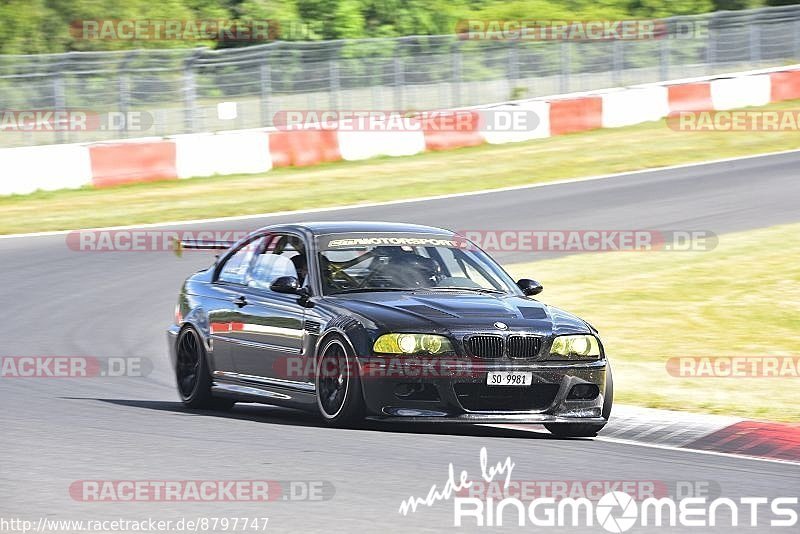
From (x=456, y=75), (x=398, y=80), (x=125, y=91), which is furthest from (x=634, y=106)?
(x=125, y=91)

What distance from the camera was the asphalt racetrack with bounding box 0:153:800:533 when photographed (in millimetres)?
6867

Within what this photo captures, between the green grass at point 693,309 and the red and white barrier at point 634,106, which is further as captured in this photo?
the red and white barrier at point 634,106

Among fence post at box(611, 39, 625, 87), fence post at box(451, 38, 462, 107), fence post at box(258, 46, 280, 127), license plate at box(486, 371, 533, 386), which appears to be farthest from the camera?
fence post at box(611, 39, 625, 87)

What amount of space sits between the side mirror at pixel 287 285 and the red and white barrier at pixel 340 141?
14.1 metres

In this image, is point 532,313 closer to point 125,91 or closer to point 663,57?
point 125,91

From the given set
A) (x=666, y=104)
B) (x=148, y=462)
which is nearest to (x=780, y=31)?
(x=666, y=104)

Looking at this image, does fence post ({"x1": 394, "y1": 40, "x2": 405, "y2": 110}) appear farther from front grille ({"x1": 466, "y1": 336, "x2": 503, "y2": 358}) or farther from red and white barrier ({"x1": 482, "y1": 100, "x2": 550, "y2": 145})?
front grille ({"x1": 466, "y1": 336, "x2": 503, "y2": 358})

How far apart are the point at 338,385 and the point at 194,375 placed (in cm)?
200

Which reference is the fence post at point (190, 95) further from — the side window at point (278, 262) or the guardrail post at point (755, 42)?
the side window at point (278, 262)

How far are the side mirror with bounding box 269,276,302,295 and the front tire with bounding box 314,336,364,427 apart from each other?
568 mm

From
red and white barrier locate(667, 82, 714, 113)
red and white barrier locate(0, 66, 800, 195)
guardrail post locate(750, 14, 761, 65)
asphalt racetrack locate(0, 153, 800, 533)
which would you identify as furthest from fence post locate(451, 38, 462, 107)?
asphalt racetrack locate(0, 153, 800, 533)

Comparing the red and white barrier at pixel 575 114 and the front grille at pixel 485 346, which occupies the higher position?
the front grille at pixel 485 346

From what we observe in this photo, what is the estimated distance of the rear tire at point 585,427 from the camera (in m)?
9.38

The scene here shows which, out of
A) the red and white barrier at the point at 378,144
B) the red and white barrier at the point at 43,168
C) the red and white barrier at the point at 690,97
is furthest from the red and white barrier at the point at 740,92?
the red and white barrier at the point at 43,168
